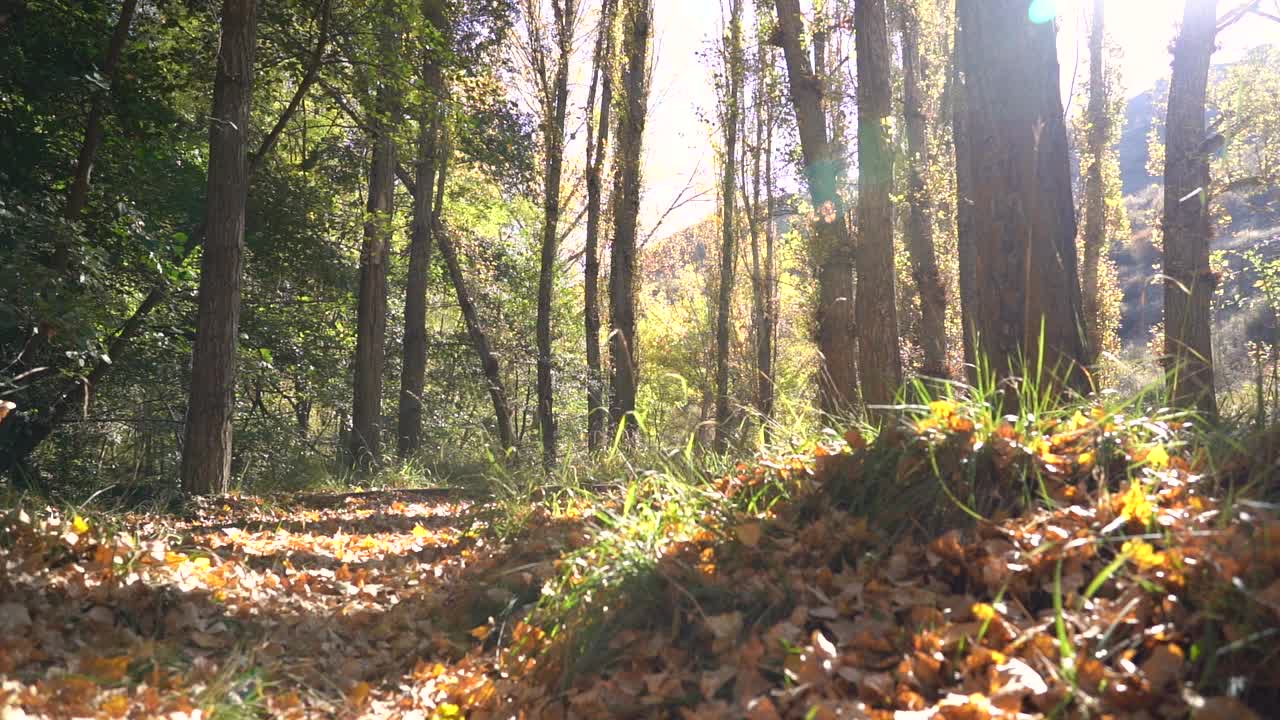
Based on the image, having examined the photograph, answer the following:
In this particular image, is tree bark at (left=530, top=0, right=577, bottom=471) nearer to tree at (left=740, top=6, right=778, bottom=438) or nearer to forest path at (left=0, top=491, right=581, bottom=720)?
tree at (left=740, top=6, right=778, bottom=438)

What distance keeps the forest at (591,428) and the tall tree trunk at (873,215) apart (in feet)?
0.15

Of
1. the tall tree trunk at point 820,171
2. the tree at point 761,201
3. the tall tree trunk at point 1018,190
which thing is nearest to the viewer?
the tall tree trunk at point 1018,190

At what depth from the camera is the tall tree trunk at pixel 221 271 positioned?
759cm

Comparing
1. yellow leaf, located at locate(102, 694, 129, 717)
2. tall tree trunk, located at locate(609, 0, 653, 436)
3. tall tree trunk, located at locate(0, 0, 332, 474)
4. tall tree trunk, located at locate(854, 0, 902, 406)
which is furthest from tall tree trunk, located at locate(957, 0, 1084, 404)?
tall tree trunk, located at locate(609, 0, 653, 436)

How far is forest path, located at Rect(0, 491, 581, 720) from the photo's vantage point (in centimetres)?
285

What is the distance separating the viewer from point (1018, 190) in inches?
199

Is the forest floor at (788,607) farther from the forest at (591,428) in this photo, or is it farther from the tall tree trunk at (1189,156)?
the tall tree trunk at (1189,156)

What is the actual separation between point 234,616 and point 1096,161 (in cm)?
2445

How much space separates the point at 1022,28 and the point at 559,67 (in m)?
11.5

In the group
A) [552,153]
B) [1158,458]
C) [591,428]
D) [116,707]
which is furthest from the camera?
[552,153]

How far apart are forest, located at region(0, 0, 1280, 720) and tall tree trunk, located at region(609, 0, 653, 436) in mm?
83

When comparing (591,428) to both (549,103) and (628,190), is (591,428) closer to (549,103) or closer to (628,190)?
(628,190)

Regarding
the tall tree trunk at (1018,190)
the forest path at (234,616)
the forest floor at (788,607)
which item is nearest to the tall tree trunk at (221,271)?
the forest path at (234,616)

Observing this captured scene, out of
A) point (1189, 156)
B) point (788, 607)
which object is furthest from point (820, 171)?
point (788, 607)
